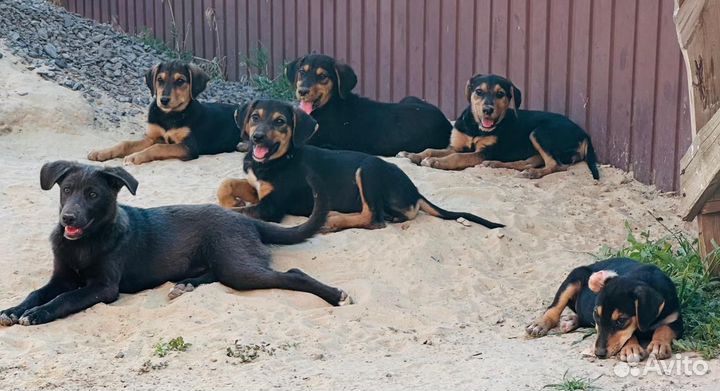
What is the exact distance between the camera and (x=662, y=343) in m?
6.59

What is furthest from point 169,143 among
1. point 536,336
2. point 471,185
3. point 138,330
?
point 536,336

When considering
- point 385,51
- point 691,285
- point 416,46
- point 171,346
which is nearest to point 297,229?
point 171,346

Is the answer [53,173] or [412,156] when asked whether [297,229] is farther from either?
[412,156]

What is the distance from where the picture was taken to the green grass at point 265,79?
46.3ft

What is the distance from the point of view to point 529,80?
1191 centimetres

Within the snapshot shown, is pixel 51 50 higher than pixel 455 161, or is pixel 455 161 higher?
pixel 51 50

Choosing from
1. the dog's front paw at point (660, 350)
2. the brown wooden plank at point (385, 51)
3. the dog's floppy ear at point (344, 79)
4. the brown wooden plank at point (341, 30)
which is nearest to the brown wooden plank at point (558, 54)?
the dog's floppy ear at point (344, 79)

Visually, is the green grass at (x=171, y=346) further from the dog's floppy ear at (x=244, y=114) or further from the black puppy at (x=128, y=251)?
the dog's floppy ear at (x=244, y=114)

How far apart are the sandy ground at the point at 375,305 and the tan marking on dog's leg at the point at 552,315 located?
12 cm

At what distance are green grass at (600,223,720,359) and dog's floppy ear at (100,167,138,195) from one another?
3302 mm

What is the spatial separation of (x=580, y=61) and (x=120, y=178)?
522cm

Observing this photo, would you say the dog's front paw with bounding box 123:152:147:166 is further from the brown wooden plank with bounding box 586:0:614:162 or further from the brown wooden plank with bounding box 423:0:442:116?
the brown wooden plank with bounding box 586:0:614:162

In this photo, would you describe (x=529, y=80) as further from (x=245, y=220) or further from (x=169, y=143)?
(x=245, y=220)

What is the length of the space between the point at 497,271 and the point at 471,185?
2004mm
